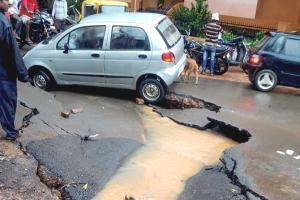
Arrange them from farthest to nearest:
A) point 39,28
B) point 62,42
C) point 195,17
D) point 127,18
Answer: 1. point 195,17
2. point 39,28
3. point 62,42
4. point 127,18

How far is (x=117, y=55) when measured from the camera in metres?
9.40

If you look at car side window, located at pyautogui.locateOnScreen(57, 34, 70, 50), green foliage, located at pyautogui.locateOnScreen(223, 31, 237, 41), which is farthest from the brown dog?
green foliage, located at pyautogui.locateOnScreen(223, 31, 237, 41)

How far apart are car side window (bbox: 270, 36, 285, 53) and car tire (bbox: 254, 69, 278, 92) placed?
518mm

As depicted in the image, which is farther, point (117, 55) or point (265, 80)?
point (265, 80)

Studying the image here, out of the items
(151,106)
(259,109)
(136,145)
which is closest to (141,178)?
(136,145)

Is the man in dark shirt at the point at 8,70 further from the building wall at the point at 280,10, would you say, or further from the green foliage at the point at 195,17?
the building wall at the point at 280,10

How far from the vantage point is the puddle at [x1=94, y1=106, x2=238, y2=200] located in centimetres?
565

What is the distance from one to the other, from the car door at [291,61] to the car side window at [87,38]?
4461 mm

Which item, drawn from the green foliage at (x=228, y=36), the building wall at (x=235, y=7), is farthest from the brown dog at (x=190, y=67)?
the building wall at (x=235, y=7)

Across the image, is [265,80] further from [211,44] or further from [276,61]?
[211,44]

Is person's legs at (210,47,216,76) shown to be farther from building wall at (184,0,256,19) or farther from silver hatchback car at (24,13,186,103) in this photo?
building wall at (184,0,256,19)

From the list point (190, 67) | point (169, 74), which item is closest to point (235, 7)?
point (190, 67)

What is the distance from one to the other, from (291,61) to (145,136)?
16.2ft

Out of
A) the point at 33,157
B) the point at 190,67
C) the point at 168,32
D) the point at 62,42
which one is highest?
the point at 168,32
